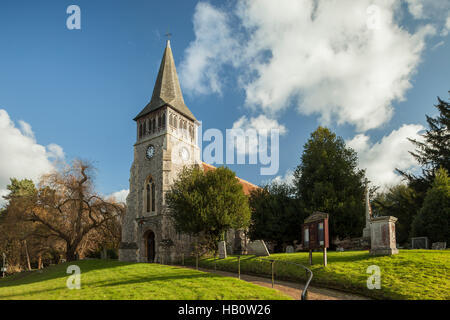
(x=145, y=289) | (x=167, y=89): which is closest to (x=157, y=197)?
(x=167, y=89)

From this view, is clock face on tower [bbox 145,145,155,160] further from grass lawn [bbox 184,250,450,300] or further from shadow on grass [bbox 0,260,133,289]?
grass lawn [bbox 184,250,450,300]

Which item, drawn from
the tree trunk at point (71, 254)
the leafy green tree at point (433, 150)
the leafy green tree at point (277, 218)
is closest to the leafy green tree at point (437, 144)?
the leafy green tree at point (433, 150)

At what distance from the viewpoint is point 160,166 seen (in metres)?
28.1

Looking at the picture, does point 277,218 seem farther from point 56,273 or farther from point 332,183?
point 56,273

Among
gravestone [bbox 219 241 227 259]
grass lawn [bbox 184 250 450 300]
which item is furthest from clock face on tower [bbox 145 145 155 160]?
grass lawn [bbox 184 250 450 300]

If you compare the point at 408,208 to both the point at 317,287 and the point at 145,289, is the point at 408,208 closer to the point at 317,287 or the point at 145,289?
the point at 317,287

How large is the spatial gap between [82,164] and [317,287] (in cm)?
2311

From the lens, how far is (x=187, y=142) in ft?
102

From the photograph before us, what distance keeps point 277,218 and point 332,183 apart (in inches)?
222

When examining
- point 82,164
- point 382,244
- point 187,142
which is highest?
point 187,142

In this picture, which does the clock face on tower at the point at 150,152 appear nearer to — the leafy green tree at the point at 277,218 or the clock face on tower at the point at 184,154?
the clock face on tower at the point at 184,154

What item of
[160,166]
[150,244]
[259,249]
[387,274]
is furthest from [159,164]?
[387,274]

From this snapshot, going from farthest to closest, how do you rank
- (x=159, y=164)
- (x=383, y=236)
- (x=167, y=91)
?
(x=167, y=91) < (x=159, y=164) < (x=383, y=236)
